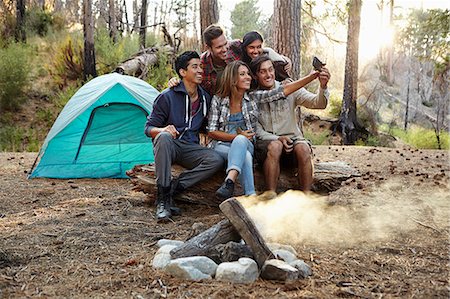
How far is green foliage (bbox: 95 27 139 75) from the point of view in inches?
456

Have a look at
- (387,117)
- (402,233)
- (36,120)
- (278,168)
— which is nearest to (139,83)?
(278,168)

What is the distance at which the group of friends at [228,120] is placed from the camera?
158 inches

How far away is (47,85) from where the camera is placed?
12.0m

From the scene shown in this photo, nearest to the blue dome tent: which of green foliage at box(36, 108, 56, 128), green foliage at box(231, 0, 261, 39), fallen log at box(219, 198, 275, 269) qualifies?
fallen log at box(219, 198, 275, 269)

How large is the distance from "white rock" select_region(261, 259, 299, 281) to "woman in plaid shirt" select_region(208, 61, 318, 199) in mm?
1352

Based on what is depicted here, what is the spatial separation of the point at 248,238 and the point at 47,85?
34.8 feet

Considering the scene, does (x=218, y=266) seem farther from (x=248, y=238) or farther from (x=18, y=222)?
(x=18, y=222)

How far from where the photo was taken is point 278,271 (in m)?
2.53

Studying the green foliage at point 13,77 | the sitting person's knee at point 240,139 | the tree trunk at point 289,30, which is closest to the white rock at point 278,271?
the sitting person's knee at point 240,139

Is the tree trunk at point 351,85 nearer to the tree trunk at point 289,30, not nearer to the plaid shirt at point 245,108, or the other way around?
the tree trunk at point 289,30

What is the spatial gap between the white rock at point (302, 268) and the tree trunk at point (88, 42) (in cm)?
925

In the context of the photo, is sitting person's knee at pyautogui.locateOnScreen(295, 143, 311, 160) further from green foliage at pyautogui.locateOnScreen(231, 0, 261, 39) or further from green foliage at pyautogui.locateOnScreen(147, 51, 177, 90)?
green foliage at pyautogui.locateOnScreen(231, 0, 261, 39)

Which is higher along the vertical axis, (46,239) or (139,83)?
(139,83)

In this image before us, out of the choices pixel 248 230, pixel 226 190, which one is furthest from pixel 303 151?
pixel 248 230
